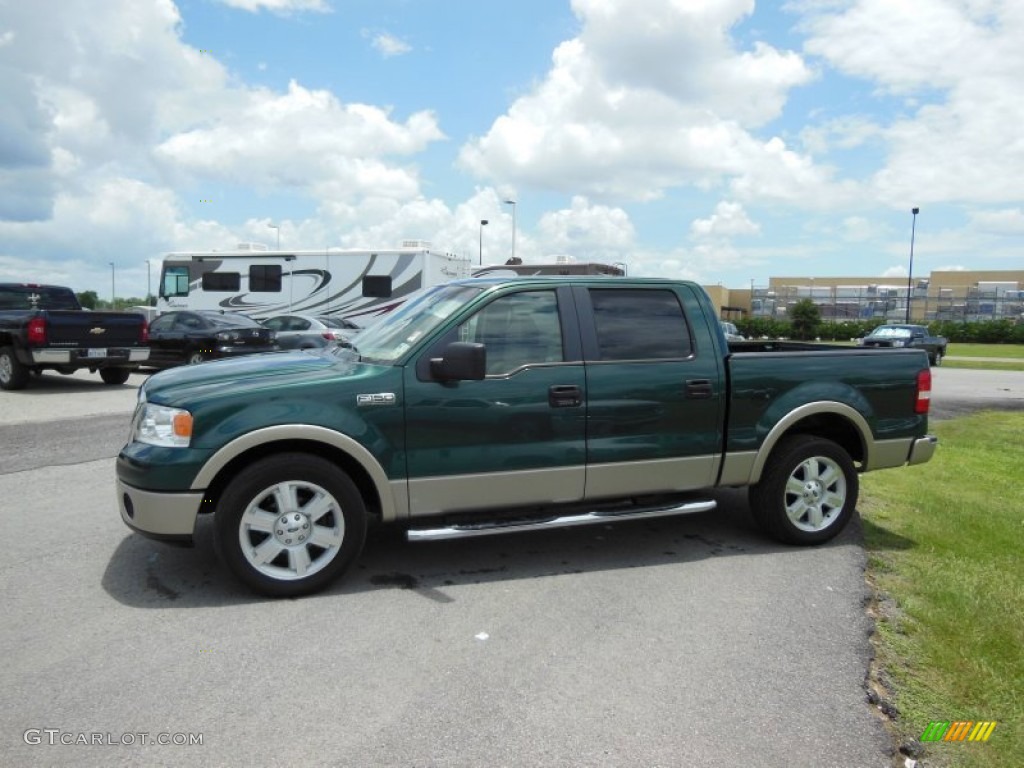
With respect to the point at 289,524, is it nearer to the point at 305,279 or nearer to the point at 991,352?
the point at 305,279

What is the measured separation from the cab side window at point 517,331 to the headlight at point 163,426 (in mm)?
1658

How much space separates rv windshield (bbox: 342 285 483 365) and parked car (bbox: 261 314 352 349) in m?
11.2

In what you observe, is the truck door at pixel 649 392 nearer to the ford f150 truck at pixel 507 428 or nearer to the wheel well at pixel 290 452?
the ford f150 truck at pixel 507 428

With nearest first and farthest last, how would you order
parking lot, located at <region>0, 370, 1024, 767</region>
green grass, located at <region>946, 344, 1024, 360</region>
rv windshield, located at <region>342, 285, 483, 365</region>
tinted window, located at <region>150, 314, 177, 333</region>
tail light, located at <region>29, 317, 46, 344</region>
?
parking lot, located at <region>0, 370, 1024, 767</region>
rv windshield, located at <region>342, 285, 483, 365</region>
tail light, located at <region>29, 317, 46, 344</region>
tinted window, located at <region>150, 314, 177, 333</region>
green grass, located at <region>946, 344, 1024, 360</region>

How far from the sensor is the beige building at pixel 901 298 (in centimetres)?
6900

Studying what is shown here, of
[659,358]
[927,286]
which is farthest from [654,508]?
[927,286]

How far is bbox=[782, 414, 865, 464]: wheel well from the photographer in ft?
18.6

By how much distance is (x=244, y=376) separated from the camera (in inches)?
178

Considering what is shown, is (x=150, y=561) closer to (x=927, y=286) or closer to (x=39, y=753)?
(x=39, y=753)

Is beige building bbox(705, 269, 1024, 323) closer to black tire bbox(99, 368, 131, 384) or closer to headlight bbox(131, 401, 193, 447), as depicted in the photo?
black tire bbox(99, 368, 131, 384)

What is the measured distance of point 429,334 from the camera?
15.4 feet

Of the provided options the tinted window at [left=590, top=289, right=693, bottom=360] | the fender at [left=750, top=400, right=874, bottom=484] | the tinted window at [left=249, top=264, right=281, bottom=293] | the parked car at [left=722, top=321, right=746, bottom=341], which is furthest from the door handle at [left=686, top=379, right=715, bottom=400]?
the tinted window at [left=249, top=264, right=281, bottom=293]

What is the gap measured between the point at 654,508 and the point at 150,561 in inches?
130

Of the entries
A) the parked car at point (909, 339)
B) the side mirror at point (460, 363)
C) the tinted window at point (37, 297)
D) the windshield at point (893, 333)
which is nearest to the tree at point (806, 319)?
the parked car at point (909, 339)
